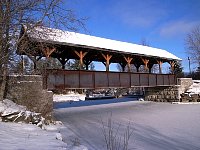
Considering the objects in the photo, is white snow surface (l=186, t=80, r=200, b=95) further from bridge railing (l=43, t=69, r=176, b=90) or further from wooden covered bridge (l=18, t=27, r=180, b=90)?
bridge railing (l=43, t=69, r=176, b=90)

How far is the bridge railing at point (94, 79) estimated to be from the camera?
726 inches

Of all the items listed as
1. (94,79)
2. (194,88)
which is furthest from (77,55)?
(194,88)

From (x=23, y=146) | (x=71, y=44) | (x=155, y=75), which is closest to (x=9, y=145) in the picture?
(x=23, y=146)

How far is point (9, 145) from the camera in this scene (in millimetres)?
5984

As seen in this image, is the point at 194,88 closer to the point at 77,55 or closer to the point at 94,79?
the point at 94,79

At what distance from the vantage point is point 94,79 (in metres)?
21.6

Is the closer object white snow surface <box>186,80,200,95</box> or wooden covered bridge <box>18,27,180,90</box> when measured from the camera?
wooden covered bridge <box>18,27,180,90</box>

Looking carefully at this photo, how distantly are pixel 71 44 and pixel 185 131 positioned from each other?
11.0 m

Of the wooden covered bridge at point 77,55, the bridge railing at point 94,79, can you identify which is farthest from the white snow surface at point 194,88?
the bridge railing at point 94,79

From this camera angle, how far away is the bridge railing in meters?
18.4

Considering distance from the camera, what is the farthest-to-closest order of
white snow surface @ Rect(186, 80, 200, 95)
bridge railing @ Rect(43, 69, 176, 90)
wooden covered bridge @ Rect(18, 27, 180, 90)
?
white snow surface @ Rect(186, 80, 200, 95), bridge railing @ Rect(43, 69, 176, 90), wooden covered bridge @ Rect(18, 27, 180, 90)

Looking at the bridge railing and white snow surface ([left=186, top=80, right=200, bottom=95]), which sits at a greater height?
the bridge railing

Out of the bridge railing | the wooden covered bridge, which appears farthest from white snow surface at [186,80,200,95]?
the bridge railing

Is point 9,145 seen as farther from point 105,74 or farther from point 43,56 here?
point 105,74
